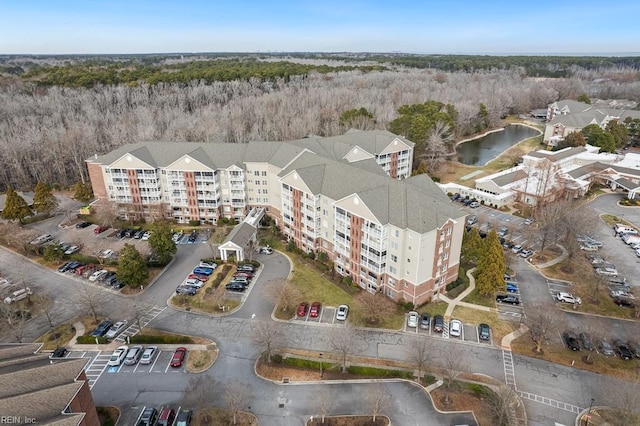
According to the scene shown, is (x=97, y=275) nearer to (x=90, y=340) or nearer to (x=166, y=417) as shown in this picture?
(x=90, y=340)

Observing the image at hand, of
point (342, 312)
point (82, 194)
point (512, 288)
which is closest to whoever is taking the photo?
point (342, 312)

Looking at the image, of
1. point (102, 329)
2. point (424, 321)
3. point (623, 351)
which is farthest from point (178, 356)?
point (623, 351)

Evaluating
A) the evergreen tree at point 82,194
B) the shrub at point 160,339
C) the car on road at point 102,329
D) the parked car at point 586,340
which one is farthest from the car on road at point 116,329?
the parked car at point 586,340

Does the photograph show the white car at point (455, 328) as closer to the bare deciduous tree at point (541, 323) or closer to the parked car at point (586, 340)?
the bare deciduous tree at point (541, 323)

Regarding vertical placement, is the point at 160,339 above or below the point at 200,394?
below

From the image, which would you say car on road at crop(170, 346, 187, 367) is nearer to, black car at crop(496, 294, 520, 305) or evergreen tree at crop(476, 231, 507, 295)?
evergreen tree at crop(476, 231, 507, 295)

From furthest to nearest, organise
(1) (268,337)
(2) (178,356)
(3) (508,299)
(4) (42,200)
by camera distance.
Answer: (4) (42,200)
(3) (508,299)
(2) (178,356)
(1) (268,337)

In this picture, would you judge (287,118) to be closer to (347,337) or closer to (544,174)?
(544,174)
